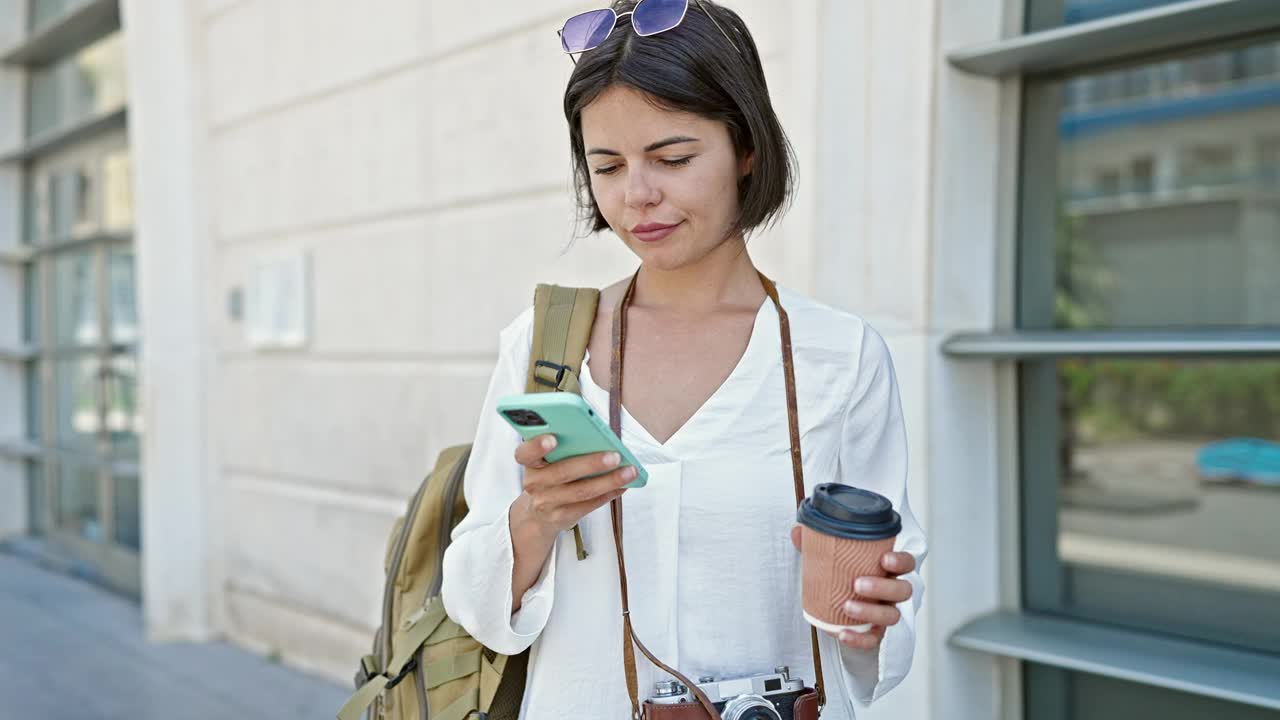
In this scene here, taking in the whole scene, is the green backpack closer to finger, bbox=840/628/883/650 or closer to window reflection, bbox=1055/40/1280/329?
finger, bbox=840/628/883/650

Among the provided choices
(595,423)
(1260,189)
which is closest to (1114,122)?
(1260,189)

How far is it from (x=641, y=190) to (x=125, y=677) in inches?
181

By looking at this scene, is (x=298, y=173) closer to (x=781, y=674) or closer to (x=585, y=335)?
(x=585, y=335)

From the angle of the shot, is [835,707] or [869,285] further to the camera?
[869,285]

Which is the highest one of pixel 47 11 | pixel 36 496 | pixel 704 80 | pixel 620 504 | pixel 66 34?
pixel 47 11

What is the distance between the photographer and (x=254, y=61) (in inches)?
203

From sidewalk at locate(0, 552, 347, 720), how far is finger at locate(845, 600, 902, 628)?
3.55 metres

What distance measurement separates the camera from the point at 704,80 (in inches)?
54.7

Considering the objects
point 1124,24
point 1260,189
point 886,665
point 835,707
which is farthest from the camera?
point 1260,189

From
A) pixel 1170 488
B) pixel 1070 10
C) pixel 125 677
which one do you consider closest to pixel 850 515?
pixel 1070 10

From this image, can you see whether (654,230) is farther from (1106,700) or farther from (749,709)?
(1106,700)

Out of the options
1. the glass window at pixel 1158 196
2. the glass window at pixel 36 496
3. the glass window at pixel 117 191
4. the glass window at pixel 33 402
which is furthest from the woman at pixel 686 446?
the glass window at pixel 33 402

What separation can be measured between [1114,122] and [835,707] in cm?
342

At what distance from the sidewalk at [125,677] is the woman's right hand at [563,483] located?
3371 millimetres
